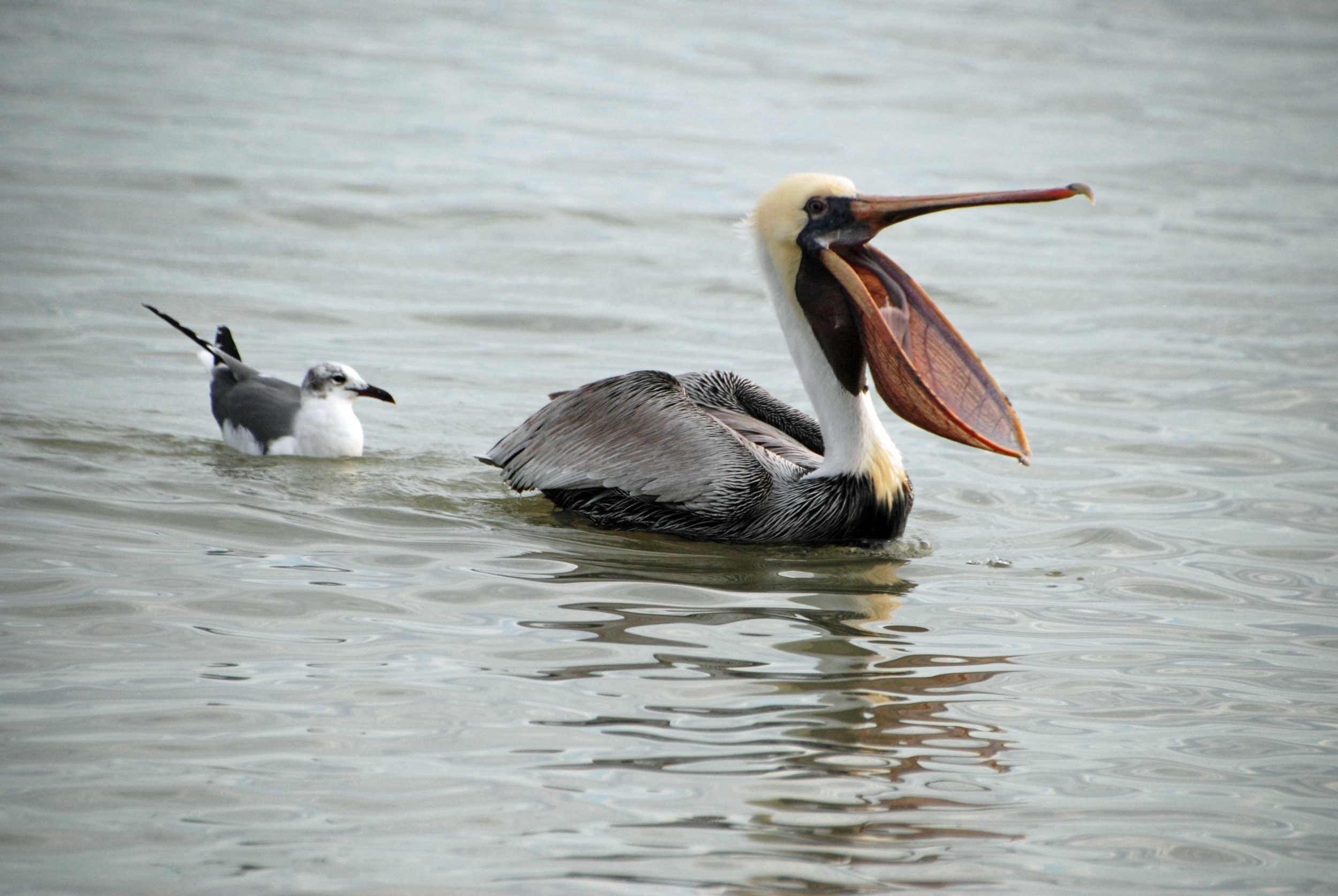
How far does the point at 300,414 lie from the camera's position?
5555 millimetres

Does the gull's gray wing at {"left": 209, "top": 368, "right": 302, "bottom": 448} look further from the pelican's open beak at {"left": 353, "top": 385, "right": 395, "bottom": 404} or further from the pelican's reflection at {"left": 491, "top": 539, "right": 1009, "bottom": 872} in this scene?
the pelican's reflection at {"left": 491, "top": 539, "right": 1009, "bottom": 872}

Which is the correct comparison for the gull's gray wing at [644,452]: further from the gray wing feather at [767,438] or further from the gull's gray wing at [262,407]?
the gull's gray wing at [262,407]

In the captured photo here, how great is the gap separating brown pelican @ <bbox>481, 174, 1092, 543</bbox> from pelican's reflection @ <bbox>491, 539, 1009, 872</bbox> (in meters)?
0.15

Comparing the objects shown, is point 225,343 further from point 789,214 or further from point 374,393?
point 789,214

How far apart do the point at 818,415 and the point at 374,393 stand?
1.67m

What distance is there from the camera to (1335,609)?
4.59m

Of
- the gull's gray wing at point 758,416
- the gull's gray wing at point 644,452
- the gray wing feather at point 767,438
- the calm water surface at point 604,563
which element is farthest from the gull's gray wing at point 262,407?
the gray wing feather at point 767,438

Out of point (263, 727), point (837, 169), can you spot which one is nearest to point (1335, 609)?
point (263, 727)

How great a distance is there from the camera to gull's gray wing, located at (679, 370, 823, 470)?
5141 millimetres

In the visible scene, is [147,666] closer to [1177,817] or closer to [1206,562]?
[1177,817]

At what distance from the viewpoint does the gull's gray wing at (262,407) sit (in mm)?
5523

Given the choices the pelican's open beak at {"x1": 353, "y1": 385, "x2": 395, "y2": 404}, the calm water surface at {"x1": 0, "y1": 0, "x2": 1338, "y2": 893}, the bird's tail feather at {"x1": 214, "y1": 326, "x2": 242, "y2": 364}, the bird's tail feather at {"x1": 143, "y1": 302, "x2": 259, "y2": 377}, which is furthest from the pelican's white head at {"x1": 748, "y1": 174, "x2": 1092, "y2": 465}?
the bird's tail feather at {"x1": 214, "y1": 326, "x2": 242, "y2": 364}

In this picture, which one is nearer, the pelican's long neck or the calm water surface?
the calm water surface

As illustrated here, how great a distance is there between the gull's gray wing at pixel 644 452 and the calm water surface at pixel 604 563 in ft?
0.56
